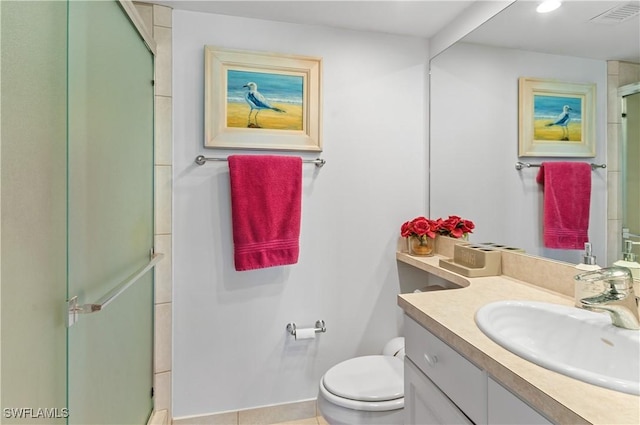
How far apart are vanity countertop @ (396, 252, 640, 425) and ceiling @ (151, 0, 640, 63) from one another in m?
0.86

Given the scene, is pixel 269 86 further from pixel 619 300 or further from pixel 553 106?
pixel 619 300

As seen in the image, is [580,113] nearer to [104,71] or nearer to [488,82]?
[488,82]

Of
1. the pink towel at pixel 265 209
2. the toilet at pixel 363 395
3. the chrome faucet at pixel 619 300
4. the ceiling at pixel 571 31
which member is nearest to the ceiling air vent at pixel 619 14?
the ceiling at pixel 571 31

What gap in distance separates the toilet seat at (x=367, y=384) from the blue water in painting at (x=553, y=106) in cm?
123

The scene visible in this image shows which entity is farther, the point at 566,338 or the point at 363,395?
the point at 363,395

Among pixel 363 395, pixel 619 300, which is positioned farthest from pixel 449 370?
pixel 363 395

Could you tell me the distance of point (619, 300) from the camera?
811 millimetres

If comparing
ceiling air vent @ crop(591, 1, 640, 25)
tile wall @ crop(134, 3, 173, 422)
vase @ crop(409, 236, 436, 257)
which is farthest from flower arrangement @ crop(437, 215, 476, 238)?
tile wall @ crop(134, 3, 173, 422)

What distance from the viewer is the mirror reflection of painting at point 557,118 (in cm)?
115

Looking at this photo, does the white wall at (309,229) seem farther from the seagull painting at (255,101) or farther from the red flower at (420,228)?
the seagull painting at (255,101)

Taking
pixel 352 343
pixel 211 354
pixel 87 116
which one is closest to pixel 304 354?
pixel 352 343

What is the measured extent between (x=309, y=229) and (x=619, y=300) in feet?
4.30

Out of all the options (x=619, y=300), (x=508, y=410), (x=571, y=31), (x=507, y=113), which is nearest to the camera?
(x=508, y=410)

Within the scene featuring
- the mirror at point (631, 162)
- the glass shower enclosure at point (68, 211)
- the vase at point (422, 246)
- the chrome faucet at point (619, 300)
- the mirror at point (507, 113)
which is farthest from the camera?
the vase at point (422, 246)
